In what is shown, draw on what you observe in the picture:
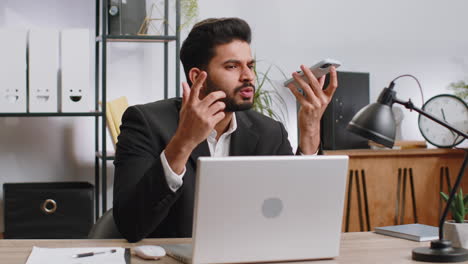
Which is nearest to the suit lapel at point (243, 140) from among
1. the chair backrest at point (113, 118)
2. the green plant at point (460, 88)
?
the chair backrest at point (113, 118)

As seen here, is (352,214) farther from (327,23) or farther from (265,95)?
(327,23)

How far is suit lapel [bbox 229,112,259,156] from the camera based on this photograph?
208cm

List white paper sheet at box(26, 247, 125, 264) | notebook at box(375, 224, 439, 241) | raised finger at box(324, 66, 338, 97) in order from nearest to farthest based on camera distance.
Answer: white paper sheet at box(26, 247, 125, 264) → notebook at box(375, 224, 439, 241) → raised finger at box(324, 66, 338, 97)

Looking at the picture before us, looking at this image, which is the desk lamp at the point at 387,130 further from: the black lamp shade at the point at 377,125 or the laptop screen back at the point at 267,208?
the laptop screen back at the point at 267,208

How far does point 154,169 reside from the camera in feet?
5.22

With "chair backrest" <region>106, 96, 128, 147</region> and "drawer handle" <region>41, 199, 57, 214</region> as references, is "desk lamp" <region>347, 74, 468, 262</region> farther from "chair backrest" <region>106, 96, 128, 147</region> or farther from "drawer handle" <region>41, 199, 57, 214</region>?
"drawer handle" <region>41, 199, 57, 214</region>

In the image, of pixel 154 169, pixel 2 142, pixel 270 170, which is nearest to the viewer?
pixel 270 170

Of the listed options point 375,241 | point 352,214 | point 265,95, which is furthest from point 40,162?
point 375,241

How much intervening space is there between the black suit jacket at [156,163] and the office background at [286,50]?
4.69 ft

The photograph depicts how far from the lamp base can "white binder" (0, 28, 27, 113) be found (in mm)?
2132

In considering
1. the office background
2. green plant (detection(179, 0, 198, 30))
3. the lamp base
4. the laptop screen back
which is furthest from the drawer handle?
the lamp base

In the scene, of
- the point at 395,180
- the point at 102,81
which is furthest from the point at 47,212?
the point at 395,180

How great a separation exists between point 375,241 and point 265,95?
6.14 feet

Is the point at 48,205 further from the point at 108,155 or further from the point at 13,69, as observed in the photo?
the point at 13,69
